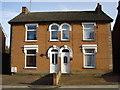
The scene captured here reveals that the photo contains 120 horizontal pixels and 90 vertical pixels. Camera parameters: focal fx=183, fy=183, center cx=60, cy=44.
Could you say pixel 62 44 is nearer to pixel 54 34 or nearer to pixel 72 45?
pixel 72 45

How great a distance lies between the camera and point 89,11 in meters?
22.6

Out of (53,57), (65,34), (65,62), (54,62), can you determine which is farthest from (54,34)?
(65,62)

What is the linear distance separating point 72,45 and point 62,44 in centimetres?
110

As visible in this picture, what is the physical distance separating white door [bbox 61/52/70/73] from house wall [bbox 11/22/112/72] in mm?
450

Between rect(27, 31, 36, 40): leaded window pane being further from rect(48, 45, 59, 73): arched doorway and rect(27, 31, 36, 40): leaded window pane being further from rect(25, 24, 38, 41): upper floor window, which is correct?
rect(48, 45, 59, 73): arched doorway

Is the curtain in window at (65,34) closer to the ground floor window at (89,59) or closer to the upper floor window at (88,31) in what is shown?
the upper floor window at (88,31)

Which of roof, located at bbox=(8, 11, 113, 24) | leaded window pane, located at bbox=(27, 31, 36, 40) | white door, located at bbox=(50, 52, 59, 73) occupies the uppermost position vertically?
roof, located at bbox=(8, 11, 113, 24)

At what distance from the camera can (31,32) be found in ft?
68.6

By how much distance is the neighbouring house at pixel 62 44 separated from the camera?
64.9 ft

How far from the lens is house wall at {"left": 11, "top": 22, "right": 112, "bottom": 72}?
19.6 meters

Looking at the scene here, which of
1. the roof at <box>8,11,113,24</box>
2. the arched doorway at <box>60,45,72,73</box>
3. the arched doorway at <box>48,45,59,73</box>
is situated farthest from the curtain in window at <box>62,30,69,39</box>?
the arched doorway at <box>48,45,59,73</box>

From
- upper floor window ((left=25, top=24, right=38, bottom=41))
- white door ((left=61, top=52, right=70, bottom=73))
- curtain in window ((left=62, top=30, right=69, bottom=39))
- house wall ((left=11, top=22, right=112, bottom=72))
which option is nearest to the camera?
house wall ((left=11, top=22, right=112, bottom=72))

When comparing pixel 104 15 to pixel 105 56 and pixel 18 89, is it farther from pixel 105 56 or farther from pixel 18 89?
pixel 18 89

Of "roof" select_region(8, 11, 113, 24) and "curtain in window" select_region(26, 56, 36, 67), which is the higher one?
"roof" select_region(8, 11, 113, 24)
